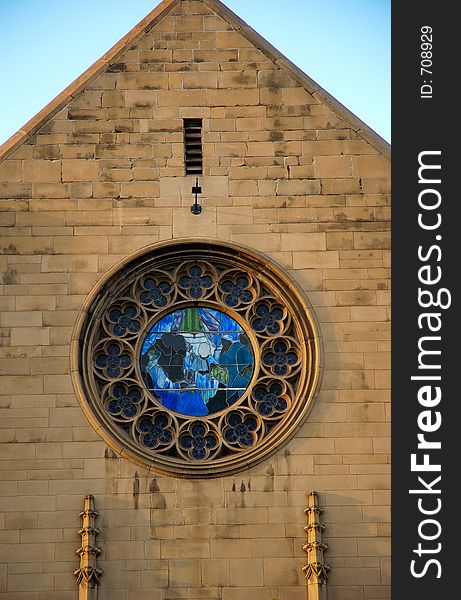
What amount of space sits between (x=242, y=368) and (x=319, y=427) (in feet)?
5.69

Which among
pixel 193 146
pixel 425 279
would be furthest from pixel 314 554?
pixel 193 146

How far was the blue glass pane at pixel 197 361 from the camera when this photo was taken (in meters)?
32.6

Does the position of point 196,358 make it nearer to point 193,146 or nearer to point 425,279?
point 193,146

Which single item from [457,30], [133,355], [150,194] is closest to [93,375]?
[133,355]

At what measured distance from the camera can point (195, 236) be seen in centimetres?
3306

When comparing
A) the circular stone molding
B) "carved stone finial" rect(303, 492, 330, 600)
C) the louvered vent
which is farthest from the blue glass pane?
"carved stone finial" rect(303, 492, 330, 600)

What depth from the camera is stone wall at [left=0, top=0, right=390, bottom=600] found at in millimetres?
31062

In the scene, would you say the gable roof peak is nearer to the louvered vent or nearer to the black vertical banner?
the louvered vent

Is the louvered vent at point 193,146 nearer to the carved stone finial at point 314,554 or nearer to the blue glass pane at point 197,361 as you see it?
the blue glass pane at point 197,361

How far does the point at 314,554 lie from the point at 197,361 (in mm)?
3912

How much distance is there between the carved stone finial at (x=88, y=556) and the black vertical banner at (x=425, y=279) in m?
4.55

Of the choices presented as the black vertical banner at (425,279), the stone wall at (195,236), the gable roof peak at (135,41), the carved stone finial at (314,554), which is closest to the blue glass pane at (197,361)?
the stone wall at (195,236)

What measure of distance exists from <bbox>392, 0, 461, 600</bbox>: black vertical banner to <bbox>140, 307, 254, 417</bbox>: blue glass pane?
10.8 feet

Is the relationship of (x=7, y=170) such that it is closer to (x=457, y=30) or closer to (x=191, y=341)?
(x=191, y=341)
